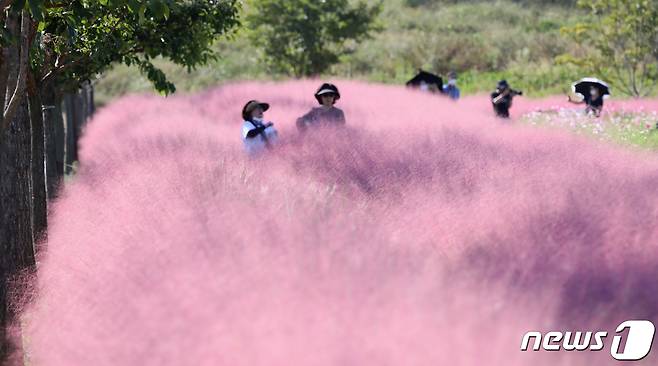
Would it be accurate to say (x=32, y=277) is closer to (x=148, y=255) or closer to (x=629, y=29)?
(x=148, y=255)

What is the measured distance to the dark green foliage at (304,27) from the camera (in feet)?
87.9

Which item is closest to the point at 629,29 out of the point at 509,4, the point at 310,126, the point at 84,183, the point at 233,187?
the point at 310,126

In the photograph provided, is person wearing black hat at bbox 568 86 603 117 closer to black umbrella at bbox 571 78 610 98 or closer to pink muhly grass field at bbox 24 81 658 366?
black umbrella at bbox 571 78 610 98

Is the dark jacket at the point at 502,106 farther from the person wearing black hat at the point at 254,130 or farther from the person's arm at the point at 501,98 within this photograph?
the person wearing black hat at the point at 254,130

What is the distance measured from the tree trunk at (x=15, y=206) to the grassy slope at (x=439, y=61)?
23.5m

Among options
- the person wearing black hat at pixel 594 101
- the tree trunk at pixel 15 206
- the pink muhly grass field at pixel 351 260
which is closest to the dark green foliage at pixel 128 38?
the tree trunk at pixel 15 206

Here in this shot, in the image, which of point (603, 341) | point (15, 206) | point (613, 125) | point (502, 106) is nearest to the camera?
point (603, 341)

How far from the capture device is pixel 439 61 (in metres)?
37.3

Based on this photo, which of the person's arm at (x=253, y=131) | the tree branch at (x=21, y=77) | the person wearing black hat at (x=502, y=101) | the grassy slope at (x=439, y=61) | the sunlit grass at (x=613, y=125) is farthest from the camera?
the grassy slope at (x=439, y=61)

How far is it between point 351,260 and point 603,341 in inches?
58.7

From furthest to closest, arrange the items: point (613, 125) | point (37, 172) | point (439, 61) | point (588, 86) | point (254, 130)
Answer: point (439, 61) → point (588, 86) → point (613, 125) → point (37, 172) → point (254, 130)

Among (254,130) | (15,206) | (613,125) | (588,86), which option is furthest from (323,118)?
(588,86)

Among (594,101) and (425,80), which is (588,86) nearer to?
(594,101)

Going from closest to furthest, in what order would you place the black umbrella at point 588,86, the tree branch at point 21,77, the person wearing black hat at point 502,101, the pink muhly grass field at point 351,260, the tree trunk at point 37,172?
1. the pink muhly grass field at point 351,260
2. the tree branch at point 21,77
3. the tree trunk at point 37,172
4. the person wearing black hat at point 502,101
5. the black umbrella at point 588,86
